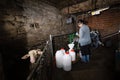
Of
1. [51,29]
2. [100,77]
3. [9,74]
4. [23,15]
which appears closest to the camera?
[100,77]

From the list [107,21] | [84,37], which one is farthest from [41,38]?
[107,21]

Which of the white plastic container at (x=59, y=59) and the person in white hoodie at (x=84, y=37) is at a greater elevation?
the person in white hoodie at (x=84, y=37)

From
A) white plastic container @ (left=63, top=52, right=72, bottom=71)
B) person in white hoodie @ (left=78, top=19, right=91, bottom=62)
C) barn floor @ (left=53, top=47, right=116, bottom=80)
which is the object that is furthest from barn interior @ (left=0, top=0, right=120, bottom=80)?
person in white hoodie @ (left=78, top=19, right=91, bottom=62)

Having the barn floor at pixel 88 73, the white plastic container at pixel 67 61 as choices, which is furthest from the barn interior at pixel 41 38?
the white plastic container at pixel 67 61

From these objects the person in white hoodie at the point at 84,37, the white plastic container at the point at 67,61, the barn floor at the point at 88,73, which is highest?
the person in white hoodie at the point at 84,37

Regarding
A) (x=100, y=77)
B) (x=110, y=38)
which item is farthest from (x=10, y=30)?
(x=110, y=38)

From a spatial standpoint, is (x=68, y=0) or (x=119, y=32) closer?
(x=68, y=0)

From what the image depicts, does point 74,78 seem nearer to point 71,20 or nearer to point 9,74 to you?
point 9,74

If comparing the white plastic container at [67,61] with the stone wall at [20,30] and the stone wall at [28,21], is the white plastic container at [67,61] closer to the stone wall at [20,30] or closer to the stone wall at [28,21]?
the stone wall at [20,30]

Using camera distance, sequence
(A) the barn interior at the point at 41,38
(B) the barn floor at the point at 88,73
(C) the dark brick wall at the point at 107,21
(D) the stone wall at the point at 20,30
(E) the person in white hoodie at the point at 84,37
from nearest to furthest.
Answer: (B) the barn floor at the point at 88,73
(A) the barn interior at the point at 41,38
(D) the stone wall at the point at 20,30
(E) the person in white hoodie at the point at 84,37
(C) the dark brick wall at the point at 107,21

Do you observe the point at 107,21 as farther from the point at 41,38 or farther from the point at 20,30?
the point at 20,30

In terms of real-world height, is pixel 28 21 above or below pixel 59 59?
above

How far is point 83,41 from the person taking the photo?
3.59 m

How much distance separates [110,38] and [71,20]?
2237 mm
